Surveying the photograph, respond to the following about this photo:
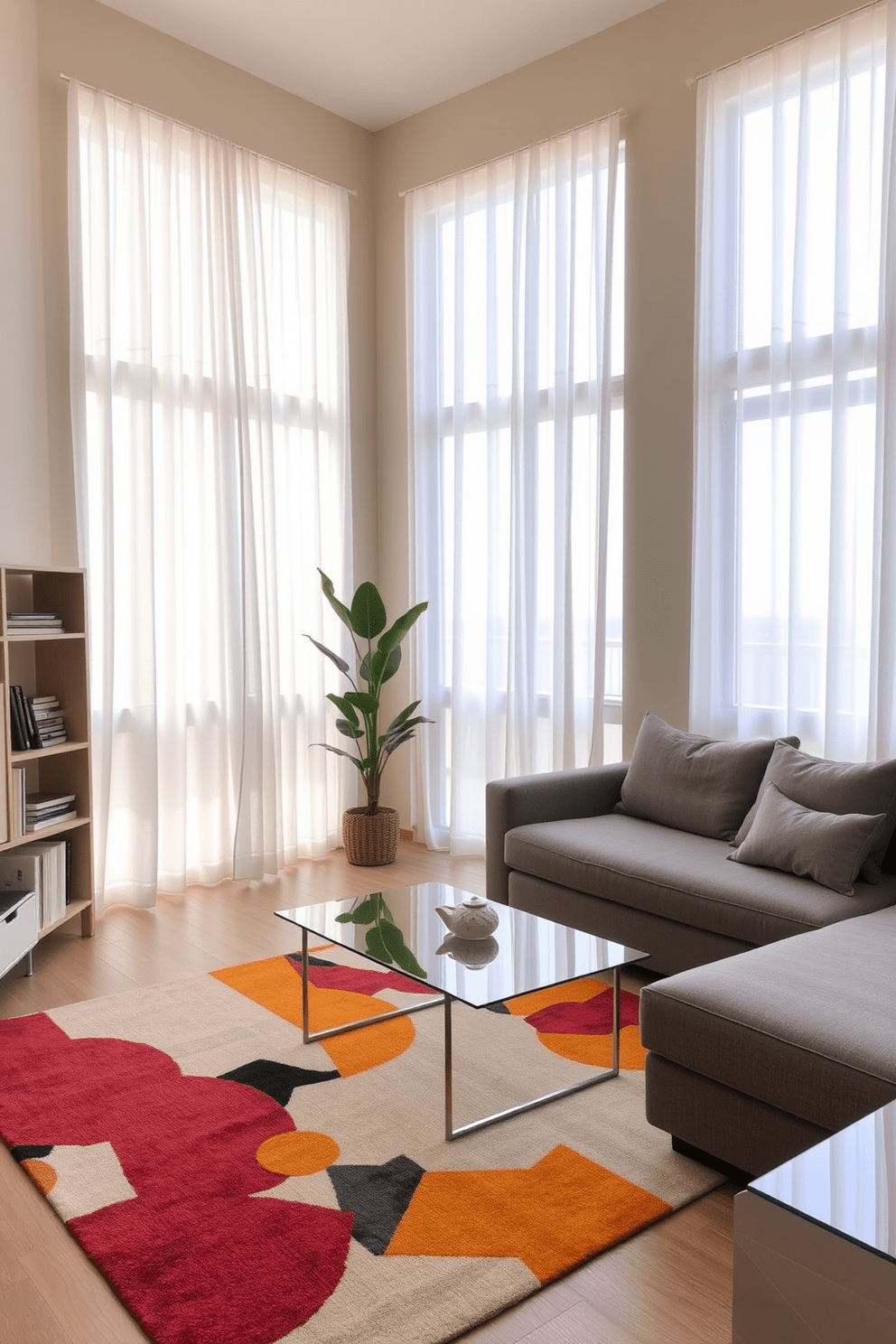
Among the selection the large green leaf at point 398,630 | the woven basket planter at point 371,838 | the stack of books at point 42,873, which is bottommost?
the woven basket planter at point 371,838

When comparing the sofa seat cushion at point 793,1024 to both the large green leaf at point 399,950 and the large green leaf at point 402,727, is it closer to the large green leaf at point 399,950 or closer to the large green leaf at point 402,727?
the large green leaf at point 399,950

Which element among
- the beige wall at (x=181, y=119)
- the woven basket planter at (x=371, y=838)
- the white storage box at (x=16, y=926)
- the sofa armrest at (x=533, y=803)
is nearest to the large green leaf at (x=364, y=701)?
the woven basket planter at (x=371, y=838)

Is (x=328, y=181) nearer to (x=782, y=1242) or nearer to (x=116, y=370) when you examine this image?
(x=116, y=370)

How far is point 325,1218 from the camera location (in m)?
2.10

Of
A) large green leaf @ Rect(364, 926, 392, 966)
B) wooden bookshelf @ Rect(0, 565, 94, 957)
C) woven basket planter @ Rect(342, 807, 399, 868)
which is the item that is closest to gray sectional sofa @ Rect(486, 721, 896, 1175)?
large green leaf @ Rect(364, 926, 392, 966)

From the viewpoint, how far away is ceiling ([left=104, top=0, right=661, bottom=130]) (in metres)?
4.26

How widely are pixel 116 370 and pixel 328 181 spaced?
1.74 meters

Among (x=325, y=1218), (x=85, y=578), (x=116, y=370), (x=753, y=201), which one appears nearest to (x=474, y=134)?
(x=753, y=201)

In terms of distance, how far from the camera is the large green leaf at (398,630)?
16.2 feet

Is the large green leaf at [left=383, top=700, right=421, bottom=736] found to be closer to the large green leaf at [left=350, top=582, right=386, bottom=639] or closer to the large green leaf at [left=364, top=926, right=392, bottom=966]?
the large green leaf at [left=350, top=582, right=386, bottom=639]

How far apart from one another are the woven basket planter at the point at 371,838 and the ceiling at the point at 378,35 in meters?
3.58

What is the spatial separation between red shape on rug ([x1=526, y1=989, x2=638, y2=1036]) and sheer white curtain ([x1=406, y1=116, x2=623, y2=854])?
4.56ft

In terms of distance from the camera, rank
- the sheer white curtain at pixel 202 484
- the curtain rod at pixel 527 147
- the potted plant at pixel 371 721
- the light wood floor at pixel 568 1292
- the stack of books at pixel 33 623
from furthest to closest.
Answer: the potted plant at pixel 371 721
the curtain rod at pixel 527 147
the sheer white curtain at pixel 202 484
the stack of books at pixel 33 623
the light wood floor at pixel 568 1292

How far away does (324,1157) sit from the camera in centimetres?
235
